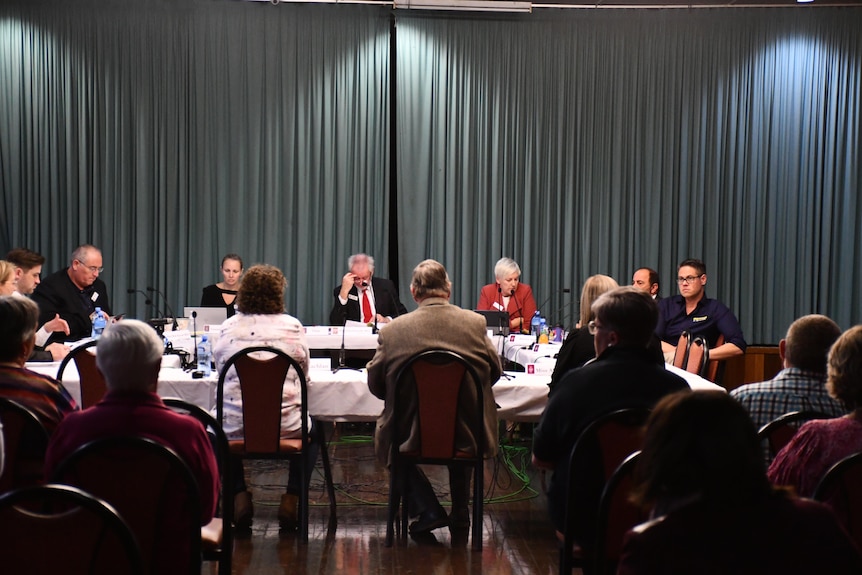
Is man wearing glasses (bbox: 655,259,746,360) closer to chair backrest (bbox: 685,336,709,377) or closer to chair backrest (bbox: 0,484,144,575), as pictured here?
chair backrest (bbox: 685,336,709,377)

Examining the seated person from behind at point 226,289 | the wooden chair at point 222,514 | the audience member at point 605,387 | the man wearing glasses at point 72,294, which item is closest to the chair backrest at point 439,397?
the audience member at point 605,387

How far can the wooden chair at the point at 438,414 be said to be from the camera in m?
3.80

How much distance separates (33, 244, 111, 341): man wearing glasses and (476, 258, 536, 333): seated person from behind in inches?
115

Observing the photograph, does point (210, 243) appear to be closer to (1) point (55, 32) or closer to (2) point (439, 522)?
(1) point (55, 32)

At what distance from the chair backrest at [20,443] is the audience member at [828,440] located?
6.01ft

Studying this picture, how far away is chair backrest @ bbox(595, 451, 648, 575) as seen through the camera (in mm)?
2213

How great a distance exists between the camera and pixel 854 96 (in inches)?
335

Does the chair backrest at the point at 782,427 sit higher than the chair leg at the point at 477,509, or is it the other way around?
the chair backrest at the point at 782,427

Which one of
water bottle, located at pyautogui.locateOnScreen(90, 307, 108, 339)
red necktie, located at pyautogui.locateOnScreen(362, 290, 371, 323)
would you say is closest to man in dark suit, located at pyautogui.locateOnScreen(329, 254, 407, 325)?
red necktie, located at pyautogui.locateOnScreen(362, 290, 371, 323)

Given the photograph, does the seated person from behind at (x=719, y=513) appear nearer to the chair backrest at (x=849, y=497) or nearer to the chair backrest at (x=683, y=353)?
the chair backrest at (x=849, y=497)

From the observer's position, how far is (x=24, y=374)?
260cm

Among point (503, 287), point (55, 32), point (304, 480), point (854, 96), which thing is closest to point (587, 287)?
point (304, 480)

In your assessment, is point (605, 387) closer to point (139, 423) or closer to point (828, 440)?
point (828, 440)

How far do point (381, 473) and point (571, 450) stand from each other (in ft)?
9.25
